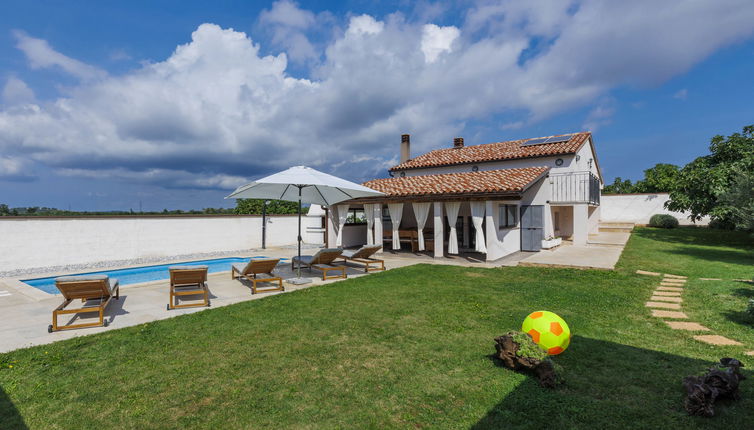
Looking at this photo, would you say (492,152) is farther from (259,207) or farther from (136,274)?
(136,274)

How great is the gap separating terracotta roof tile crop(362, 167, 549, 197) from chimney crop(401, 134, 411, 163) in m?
7.51

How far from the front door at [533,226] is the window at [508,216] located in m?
0.40

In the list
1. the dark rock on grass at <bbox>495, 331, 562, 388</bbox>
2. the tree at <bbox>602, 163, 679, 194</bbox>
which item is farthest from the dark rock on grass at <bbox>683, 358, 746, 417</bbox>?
the tree at <bbox>602, 163, 679, 194</bbox>

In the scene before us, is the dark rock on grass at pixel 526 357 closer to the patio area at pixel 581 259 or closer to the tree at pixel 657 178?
the patio area at pixel 581 259

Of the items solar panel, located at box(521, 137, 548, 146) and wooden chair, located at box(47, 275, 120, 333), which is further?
solar panel, located at box(521, 137, 548, 146)

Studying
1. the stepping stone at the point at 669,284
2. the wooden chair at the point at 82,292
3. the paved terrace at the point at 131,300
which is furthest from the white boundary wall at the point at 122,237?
the stepping stone at the point at 669,284

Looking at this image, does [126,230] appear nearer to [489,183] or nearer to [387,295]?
[387,295]

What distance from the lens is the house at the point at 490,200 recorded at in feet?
42.4

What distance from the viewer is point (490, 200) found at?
12.4 metres

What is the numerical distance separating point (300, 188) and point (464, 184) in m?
7.69

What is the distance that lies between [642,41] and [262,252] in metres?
18.2

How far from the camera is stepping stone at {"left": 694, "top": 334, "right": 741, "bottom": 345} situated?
186 inches

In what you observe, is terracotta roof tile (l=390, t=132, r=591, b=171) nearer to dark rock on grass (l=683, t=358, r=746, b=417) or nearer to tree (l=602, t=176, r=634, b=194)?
dark rock on grass (l=683, t=358, r=746, b=417)

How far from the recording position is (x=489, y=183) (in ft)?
44.4
